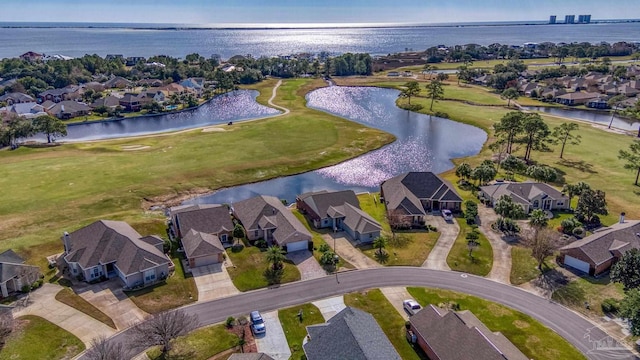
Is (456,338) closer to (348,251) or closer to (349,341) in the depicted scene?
(349,341)

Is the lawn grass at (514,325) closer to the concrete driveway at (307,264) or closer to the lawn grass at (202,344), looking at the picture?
the concrete driveway at (307,264)

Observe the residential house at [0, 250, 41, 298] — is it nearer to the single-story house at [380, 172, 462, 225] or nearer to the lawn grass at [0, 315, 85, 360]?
the lawn grass at [0, 315, 85, 360]

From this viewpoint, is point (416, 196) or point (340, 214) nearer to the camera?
point (340, 214)

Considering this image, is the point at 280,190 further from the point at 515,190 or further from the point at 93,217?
the point at 515,190

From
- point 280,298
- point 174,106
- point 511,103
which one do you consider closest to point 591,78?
point 511,103

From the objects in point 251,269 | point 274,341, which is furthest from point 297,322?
point 251,269

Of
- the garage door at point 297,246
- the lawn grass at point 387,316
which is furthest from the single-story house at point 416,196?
the lawn grass at point 387,316
